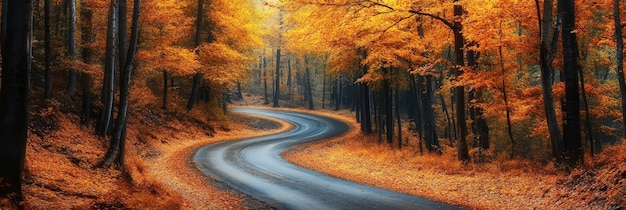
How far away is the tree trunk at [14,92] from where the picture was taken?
23.0ft

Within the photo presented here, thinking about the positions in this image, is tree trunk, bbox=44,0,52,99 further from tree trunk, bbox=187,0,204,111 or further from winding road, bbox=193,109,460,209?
tree trunk, bbox=187,0,204,111

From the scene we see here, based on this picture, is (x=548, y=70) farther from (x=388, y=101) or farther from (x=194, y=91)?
(x=194, y=91)

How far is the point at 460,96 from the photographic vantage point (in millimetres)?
15625

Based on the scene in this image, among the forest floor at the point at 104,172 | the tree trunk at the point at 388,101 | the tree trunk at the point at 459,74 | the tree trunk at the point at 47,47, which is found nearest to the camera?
the forest floor at the point at 104,172

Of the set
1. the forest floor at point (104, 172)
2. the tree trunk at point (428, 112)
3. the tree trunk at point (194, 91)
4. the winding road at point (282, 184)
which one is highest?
the tree trunk at point (194, 91)

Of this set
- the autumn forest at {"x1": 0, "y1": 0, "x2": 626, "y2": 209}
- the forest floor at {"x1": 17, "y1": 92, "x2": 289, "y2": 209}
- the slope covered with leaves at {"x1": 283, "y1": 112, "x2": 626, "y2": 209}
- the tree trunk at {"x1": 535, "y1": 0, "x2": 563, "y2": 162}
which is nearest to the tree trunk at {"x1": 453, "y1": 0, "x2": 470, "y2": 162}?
the autumn forest at {"x1": 0, "y1": 0, "x2": 626, "y2": 209}

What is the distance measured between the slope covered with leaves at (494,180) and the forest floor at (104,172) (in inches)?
202

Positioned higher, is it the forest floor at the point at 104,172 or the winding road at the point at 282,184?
the forest floor at the point at 104,172

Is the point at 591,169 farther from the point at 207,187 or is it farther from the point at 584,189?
the point at 207,187

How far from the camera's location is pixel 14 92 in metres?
7.06

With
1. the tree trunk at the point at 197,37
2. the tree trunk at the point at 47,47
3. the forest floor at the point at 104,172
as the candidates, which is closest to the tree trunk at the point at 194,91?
the tree trunk at the point at 197,37

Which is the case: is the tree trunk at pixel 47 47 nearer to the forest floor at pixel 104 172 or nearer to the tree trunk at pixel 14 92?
the forest floor at pixel 104 172

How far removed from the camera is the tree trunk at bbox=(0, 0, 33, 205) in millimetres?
7008

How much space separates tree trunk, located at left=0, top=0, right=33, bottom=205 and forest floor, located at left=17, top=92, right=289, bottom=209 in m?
0.61
